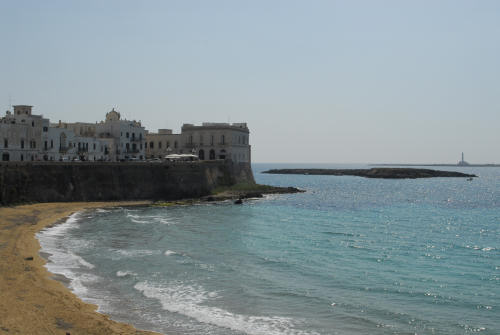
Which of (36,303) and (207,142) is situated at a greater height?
(207,142)

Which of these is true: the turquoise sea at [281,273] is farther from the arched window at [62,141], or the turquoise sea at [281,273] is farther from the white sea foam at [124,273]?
the arched window at [62,141]

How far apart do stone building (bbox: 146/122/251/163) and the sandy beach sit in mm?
58870

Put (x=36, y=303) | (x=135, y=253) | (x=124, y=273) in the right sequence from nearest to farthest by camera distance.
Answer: (x=36, y=303) < (x=124, y=273) < (x=135, y=253)

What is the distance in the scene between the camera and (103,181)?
65250 mm

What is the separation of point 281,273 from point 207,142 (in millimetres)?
66978

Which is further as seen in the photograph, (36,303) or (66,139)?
(66,139)

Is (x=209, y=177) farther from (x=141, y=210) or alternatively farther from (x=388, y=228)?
(x=388, y=228)

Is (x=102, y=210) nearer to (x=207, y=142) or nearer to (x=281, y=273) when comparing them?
(x=281, y=273)

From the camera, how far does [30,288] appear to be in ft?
77.5

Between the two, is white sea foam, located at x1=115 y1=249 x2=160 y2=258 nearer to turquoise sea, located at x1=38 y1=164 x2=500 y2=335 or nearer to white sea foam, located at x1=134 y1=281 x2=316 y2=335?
turquoise sea, located at x1=38 y1=164 x2=500 y2=335

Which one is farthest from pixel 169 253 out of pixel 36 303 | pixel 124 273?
pixel 36 303

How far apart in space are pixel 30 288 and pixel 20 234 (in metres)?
16.3

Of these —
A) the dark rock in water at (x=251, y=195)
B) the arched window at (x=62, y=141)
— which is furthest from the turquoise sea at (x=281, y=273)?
the arched window at (x=62, y=141)

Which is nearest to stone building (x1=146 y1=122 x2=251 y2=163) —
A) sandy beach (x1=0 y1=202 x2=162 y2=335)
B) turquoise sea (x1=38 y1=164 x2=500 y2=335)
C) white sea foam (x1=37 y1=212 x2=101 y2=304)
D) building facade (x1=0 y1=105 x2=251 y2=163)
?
building facade (x1=0 y1=105 x2=251 y2=163)
